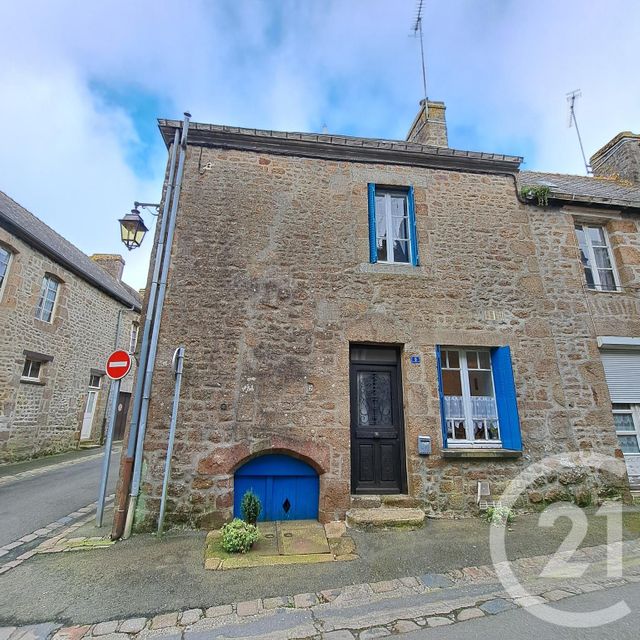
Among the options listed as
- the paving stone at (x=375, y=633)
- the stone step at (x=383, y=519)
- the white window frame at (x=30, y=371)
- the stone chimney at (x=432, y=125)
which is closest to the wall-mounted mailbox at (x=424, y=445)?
the stone step at (x=383, y=519)

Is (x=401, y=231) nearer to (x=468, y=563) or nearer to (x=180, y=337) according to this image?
(x=180, y=337)

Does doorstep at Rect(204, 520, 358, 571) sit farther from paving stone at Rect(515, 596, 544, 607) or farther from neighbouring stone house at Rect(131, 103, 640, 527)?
paving stone at Rect(515, 596, 544, 607)

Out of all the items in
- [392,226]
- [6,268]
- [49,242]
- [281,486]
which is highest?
[49,242]

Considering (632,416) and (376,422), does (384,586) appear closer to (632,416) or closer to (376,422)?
(376,422)

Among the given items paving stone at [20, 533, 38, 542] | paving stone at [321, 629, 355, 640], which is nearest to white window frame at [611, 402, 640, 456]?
paving stone at [321, 629, 355, 640]

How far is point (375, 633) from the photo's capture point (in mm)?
2723

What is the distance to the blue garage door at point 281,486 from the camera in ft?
15.9

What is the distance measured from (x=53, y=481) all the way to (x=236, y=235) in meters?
6.92

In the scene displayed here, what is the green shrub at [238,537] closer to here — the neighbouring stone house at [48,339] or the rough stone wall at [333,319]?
the rough stone wall at [333,319]

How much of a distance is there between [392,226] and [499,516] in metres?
4.72

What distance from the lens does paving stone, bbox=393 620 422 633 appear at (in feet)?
9.02

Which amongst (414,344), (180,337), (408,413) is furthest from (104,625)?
(414,344)

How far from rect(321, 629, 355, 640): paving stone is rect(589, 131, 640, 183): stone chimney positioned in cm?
1118

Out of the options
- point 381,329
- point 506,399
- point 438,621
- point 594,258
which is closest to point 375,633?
point 438,621
